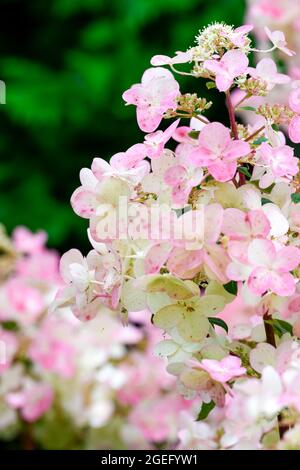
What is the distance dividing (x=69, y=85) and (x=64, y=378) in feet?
6.38

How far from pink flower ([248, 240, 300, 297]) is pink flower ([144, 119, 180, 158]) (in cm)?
14

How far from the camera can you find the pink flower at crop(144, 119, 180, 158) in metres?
0.77

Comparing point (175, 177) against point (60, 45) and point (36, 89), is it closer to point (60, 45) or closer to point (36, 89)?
point (36, 89)

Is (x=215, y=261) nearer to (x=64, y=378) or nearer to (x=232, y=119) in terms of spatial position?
(x=232, y=119)

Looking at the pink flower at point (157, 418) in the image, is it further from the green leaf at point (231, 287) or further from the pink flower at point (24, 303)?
the green leaf at point (231, 287)

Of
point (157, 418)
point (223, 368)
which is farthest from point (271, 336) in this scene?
point (157, 418)

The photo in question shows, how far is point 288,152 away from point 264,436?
0.25 meters

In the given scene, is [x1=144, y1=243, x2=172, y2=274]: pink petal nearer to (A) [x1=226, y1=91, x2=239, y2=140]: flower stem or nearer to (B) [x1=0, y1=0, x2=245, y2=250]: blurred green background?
(A) [x1=226, y1=91, x2=239, y2=140]: flower stem

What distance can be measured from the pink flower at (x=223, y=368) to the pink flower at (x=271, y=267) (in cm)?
6

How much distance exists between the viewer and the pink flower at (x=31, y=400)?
160 cm

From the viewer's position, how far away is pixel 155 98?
787mm

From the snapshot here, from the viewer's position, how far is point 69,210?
343cm

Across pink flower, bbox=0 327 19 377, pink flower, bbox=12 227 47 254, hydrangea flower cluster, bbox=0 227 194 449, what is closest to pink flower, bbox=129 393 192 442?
hydrangea flower cluster, bbox=0 227 194 449

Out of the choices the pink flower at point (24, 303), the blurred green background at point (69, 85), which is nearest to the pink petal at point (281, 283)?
the pink flower at point (24, 303)
